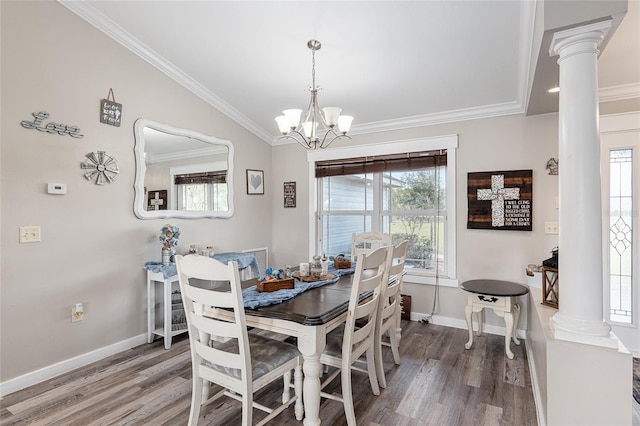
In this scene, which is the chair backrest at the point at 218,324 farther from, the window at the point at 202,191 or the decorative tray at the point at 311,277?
the window at the point at 202,191

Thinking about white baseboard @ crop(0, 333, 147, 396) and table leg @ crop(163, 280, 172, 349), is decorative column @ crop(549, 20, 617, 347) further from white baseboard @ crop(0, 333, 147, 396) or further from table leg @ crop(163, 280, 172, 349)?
white baseboard @ crop(0, 333, 147, 396)

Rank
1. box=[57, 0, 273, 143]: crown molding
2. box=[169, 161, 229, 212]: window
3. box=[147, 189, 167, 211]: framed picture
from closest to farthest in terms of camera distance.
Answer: box=[57, 0, 273, 143]: crown molding, box=[147, 189, 167, 211]: framed picture, box=[169, 161, 229, 212]: window

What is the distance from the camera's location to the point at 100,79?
2.86 metres

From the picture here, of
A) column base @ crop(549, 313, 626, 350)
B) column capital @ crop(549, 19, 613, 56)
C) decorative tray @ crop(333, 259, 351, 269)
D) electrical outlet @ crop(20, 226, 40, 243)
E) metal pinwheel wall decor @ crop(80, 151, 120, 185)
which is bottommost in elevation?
column base @ crop(549, 313, 626, 350)

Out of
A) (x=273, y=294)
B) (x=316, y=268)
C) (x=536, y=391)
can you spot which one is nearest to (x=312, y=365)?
(x=273, y=294)

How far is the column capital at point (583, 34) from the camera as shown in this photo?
1586mm

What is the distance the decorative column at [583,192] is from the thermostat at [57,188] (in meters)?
3.42

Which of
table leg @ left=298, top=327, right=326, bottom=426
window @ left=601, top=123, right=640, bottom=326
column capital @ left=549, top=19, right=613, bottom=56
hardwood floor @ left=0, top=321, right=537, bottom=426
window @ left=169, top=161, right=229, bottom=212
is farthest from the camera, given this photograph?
window @ left=169, top=161, right=229, bottom=212

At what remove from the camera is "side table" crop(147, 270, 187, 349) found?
3.05 m

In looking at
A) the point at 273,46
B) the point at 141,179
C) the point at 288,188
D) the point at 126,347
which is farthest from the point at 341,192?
the point at 126,347

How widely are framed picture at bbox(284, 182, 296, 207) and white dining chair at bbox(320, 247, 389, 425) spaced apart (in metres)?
2.53

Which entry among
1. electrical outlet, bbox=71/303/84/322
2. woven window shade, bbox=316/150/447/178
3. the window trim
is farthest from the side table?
the window trim

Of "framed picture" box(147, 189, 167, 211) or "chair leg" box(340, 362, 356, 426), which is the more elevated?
"framed picture" box(147, 189, 167, 211)

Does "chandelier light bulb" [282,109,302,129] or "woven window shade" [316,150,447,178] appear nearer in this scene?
"chandelier light bulb" [282,109,302,129]
